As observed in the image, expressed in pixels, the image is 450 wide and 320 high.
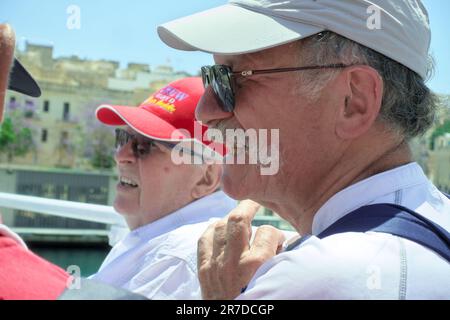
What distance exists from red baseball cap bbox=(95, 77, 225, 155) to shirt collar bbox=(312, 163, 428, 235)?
1.41 m

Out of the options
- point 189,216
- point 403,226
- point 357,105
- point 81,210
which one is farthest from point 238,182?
point 81,210

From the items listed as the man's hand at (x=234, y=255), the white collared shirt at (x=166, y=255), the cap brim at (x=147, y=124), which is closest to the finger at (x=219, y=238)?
the man's hand at (x=234, y=255)

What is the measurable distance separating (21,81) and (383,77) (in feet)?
3.36

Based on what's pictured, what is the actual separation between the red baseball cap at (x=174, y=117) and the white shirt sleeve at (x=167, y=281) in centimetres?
63

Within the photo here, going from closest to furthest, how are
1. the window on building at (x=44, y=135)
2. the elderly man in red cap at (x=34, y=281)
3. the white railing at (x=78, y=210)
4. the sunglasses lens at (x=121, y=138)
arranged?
the elderly man in red cap at (x=34, y=281)
the sunglasses lens at (x=121, y=138)
the white railing at (x=78, y=210)
the window on building at (x=44, y=135)

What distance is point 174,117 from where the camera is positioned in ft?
9.12

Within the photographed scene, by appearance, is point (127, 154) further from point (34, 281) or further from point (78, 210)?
point (34, 281)

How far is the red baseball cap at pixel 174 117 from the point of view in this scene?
2.74 metres

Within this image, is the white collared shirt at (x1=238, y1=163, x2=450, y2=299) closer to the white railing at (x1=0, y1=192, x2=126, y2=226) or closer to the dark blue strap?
the dark blue strap

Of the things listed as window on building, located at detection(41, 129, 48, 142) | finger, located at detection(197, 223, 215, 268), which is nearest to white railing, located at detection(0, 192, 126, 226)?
finger, located at detection(197, 223, 215, 268)

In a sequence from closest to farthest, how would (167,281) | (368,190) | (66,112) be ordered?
(368,190), (167,281), (66,112)

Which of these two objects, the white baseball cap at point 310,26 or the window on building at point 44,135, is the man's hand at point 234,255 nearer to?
the white baseball cap at point 310,26
